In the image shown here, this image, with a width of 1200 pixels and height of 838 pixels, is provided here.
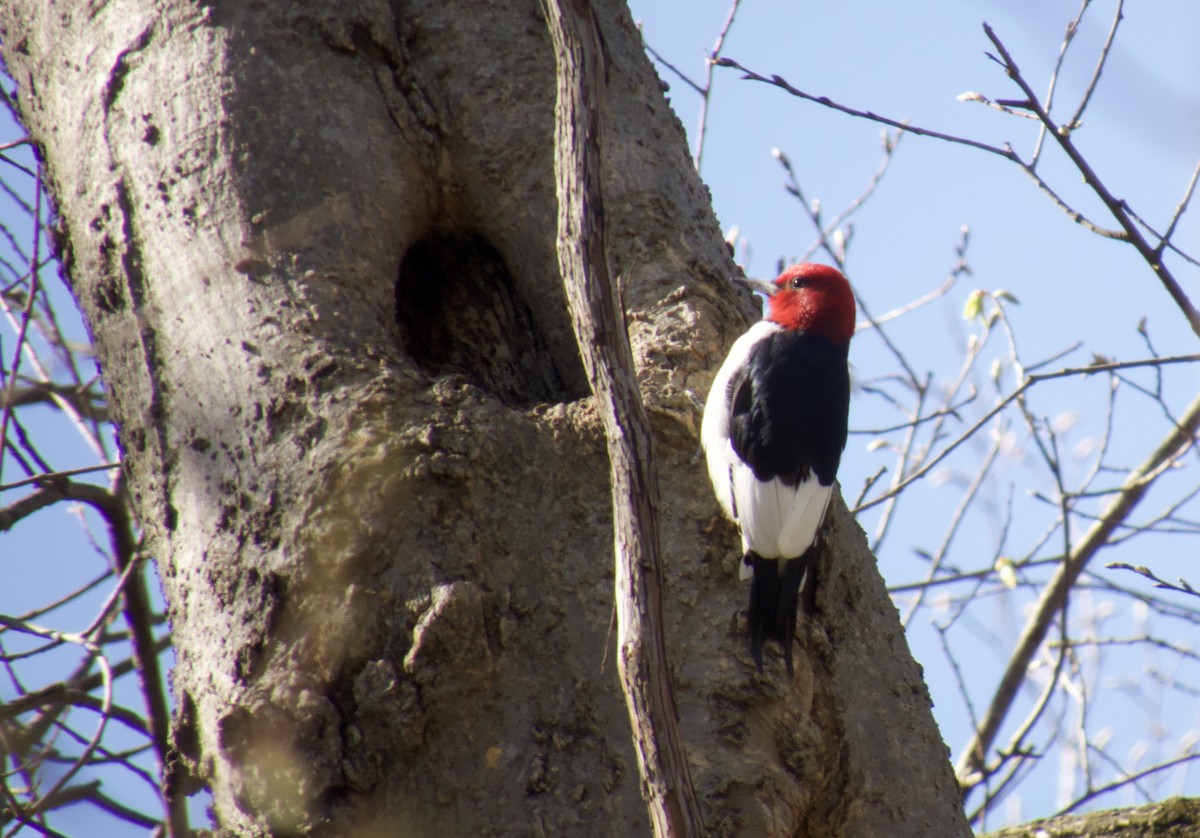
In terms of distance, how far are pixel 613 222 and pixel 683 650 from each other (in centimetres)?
114

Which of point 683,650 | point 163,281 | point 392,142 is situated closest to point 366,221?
point 392,142

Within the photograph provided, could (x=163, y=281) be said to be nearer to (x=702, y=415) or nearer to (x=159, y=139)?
(x=159, y=139)

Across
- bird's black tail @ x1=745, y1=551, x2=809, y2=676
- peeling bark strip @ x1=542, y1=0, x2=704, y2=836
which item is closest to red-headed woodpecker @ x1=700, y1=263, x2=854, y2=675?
bird's black tail @ x1=745, y1=551, x2=809, y2=676

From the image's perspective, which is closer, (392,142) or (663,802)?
(663,802)

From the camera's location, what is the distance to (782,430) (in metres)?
3.45

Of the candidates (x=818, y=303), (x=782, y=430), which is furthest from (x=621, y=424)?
(x=818, y=303)

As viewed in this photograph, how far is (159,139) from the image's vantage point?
2.73 metres

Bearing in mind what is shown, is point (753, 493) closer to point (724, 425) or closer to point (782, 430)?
point (724, 425)

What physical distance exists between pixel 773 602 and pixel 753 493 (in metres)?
0.53

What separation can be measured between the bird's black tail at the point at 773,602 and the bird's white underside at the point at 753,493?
3 centimetres

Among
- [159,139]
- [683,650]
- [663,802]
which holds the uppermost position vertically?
[159,139]

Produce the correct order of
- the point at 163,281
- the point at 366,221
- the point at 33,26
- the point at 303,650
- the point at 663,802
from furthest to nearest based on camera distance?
the point at 33,26
the point at 366,221
the point at 163,281
the point at 303,650
the point at 663,802

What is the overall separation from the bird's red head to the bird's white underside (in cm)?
75

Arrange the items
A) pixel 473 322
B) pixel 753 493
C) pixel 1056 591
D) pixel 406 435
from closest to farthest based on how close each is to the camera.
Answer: pixel 406 435, pixel 753 493, pixel 473 322, pixel 1056 591
